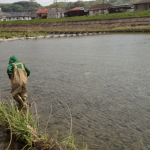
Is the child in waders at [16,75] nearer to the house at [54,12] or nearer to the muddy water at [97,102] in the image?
the muddy water at [97,102]

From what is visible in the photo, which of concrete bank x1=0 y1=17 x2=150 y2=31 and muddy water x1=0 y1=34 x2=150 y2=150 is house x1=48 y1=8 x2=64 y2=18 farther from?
muddy water x1=0 y1=34 x2=150 y2=150

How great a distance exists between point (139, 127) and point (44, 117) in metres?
2.50

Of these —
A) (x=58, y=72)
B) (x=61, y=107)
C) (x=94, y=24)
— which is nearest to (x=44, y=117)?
(x=61, y=107)

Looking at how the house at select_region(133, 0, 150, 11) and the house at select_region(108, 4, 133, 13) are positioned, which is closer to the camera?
the house at select_region(133, 0, 150, 11)

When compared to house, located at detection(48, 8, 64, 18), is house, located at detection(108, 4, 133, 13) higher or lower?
lower

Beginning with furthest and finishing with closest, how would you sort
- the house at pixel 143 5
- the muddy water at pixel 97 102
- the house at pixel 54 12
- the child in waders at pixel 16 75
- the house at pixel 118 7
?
the house at pixel 54 12
the house at pixel 118 7
the house at pixel 143 5
the child in waders at pixel 16 75
the muddy water at pixel 97 102

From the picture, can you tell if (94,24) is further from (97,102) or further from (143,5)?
(97,102)

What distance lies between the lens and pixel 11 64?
575 centimetres

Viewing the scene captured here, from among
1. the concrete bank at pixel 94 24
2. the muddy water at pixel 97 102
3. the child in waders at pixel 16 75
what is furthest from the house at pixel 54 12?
the child in waders at pixel 16 75

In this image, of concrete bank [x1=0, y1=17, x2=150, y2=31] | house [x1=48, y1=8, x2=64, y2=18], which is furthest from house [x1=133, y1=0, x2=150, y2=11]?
house [x1=48, y1=8, x2=64, y2=18]

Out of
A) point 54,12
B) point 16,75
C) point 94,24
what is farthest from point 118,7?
point 16,75

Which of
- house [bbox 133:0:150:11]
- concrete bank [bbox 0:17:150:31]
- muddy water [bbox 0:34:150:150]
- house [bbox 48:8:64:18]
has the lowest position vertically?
muddy water [bbox 0:34:150:150]

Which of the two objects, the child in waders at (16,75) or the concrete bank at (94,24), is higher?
the concrete bank at (94,24)

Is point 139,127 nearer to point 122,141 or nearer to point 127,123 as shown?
point 127,123
